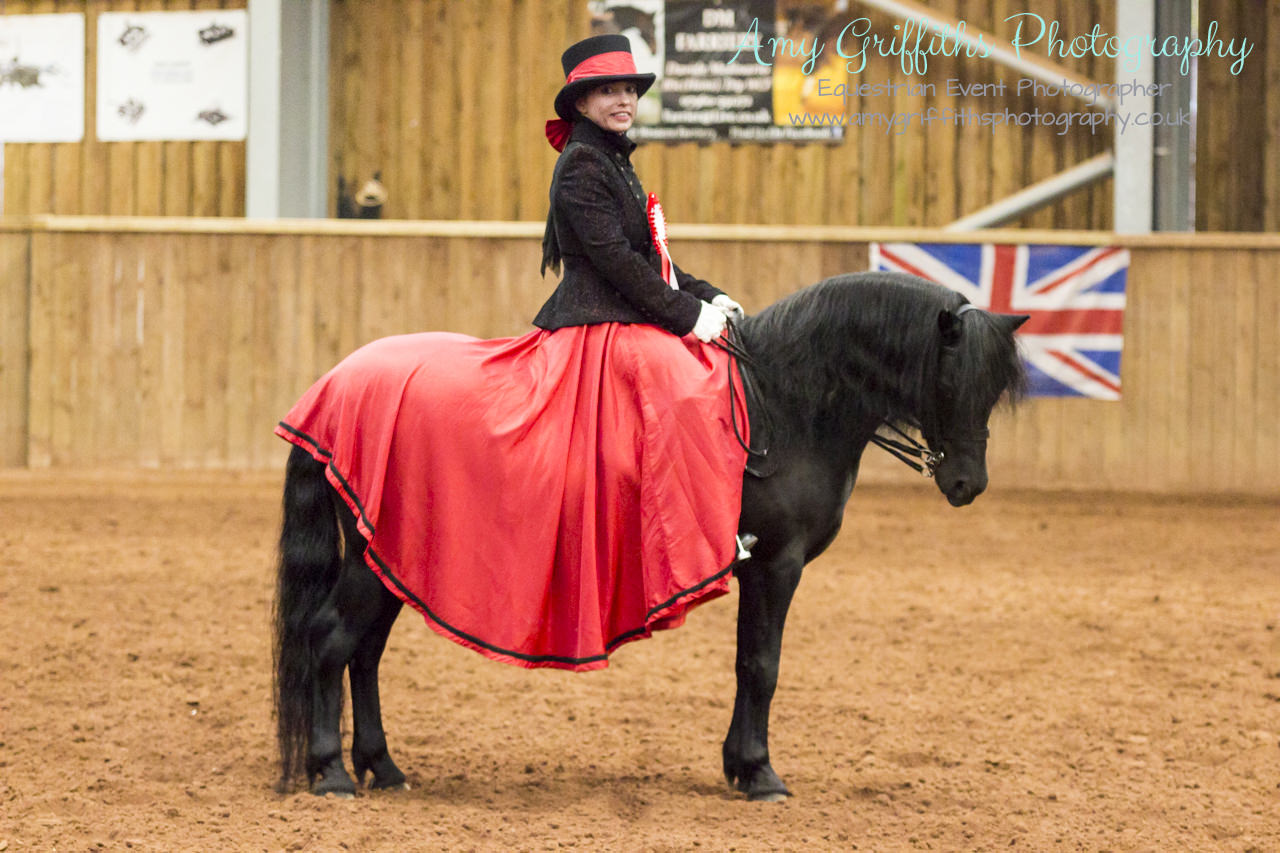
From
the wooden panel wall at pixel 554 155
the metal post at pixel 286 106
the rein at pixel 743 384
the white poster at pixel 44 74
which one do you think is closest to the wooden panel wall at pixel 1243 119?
the wooden panel wall at pixel 554 155

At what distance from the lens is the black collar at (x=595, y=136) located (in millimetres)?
2990

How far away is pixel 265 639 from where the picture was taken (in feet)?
15.8

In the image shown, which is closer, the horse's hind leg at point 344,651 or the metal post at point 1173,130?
the horse's hind leg at point 344,651

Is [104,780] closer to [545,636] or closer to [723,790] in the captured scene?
[545,636]

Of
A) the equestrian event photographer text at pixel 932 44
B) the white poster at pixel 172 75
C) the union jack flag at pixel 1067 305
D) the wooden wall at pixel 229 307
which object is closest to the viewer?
the union jack flag at pixel 1067 305

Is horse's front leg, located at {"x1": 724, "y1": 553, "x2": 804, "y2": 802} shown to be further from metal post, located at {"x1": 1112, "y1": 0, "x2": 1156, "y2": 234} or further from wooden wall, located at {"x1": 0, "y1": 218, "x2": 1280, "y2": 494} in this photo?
metal post, located at {"x1": 1112, "y1": 0, "x2": 1156, "y2": 234}

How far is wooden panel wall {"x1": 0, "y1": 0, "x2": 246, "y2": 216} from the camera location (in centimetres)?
1016

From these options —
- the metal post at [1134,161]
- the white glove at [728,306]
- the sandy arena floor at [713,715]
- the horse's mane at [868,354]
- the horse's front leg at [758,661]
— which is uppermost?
the metal post at [1134,161]

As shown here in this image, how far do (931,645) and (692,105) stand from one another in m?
6.12

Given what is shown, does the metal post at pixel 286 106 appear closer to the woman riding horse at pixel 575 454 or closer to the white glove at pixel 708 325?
the woman riding horse at pixel 575 454

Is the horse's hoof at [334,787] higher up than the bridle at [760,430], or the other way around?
the bridle at [760,430]

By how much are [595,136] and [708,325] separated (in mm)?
535

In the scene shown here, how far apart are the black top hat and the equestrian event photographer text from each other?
7.13 metres

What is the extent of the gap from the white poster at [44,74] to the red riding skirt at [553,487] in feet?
28.4
